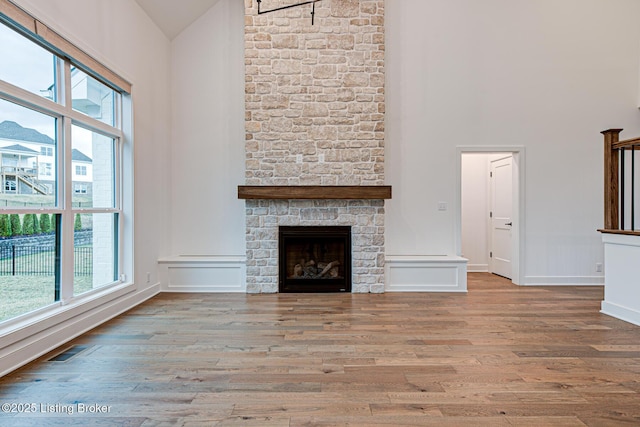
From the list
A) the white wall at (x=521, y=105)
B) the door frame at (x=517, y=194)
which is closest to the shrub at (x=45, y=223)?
the white wall at (x=521, y=105)

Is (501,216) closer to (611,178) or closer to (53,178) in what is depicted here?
(611,178)

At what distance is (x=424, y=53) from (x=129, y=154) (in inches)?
169

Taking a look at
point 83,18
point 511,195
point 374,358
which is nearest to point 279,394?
point 374,358

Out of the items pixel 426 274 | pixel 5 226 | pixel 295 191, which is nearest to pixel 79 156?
pixel 5 226

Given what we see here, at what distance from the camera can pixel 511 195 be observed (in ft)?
18.7

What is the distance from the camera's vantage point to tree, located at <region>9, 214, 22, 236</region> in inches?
101

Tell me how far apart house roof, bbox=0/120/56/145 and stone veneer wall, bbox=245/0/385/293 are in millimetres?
2372

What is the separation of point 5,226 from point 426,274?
4.49 meters

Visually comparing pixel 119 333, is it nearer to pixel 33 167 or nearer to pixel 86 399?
pixel 86 399

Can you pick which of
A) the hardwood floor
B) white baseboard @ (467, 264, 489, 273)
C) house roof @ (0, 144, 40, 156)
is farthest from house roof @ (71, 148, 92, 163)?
white baseboard @ (467, 264, 489, 273)

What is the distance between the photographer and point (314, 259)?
505 cm

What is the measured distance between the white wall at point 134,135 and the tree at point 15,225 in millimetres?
696

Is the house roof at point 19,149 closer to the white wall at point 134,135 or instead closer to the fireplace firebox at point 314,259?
the white wall at point 134,135

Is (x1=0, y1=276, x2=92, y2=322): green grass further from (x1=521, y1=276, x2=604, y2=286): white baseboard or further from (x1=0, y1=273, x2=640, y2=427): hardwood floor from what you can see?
(x1=521, y1=276, x2=604, y2=286): white baseboard
